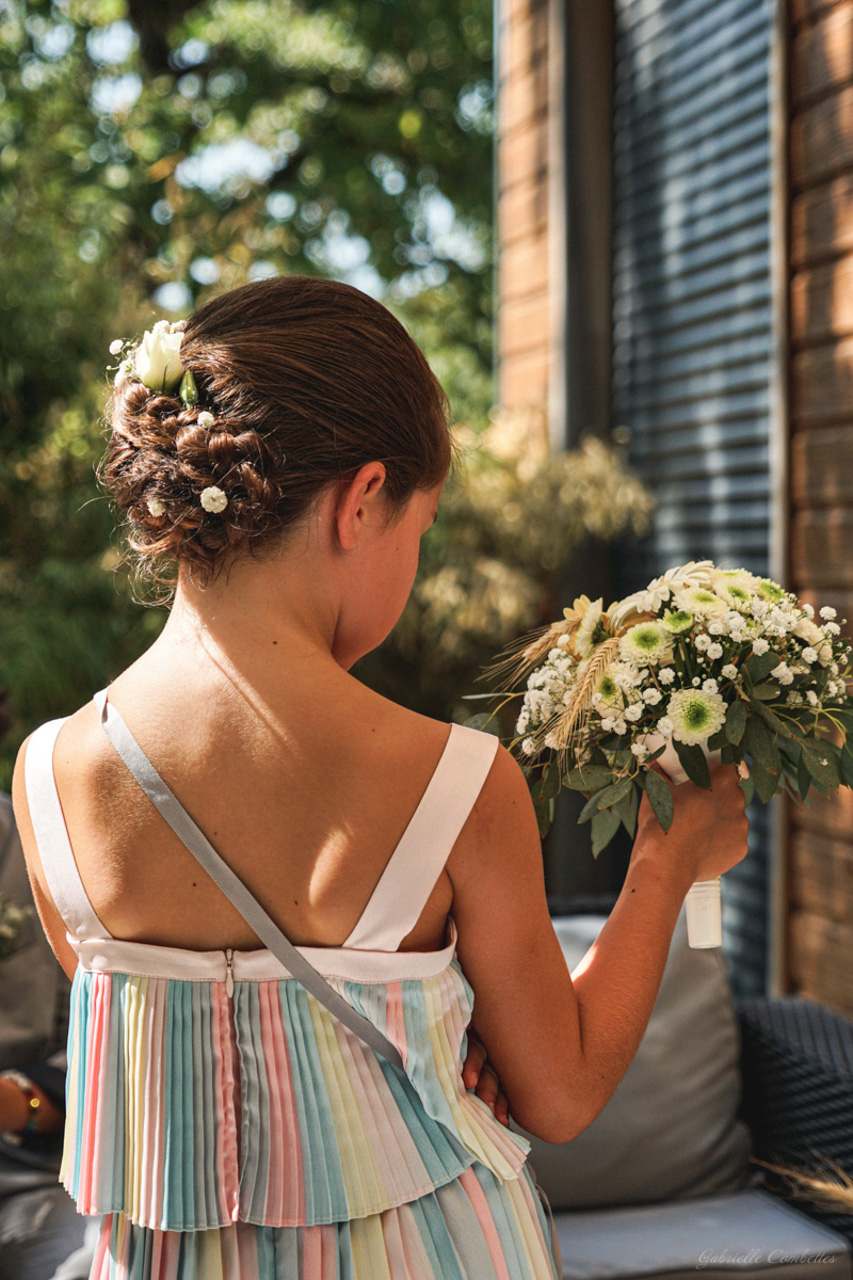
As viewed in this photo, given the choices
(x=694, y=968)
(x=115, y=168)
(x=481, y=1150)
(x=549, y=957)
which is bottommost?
(x=694, y=968)

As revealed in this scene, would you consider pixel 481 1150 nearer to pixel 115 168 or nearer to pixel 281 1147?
pixel 281 1147

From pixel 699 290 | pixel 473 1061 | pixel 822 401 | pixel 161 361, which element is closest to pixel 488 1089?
pixel 473 1061

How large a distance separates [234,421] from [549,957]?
495 millimetres

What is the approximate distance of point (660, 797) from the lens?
1083mm

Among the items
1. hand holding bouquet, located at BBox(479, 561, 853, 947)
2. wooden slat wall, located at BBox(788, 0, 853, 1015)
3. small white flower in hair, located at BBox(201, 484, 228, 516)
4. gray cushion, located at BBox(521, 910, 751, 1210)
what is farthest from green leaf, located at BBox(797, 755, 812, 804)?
wooden slat wall, located at BBox(788, 0, 853, 1015)

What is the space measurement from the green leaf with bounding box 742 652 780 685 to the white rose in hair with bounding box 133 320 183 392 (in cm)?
58

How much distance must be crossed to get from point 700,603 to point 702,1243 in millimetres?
1247

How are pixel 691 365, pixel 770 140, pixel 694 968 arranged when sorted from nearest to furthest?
pixel 694 968 < pixel 770 140 < pixel 691 365

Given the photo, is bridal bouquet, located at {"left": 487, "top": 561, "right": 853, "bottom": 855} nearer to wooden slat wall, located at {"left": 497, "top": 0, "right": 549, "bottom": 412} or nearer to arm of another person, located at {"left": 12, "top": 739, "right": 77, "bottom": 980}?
arm of another person, located at {"left": 12, "top": 739, "right": 77, "bottom": 980}

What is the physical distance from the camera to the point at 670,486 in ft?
11.8

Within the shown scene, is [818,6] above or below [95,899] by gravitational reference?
above

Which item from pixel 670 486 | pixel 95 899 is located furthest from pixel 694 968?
pixel 670 486

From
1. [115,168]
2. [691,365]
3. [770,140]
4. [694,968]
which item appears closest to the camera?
[694,968]

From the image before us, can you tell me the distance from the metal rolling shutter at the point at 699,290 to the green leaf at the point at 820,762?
199 cm
